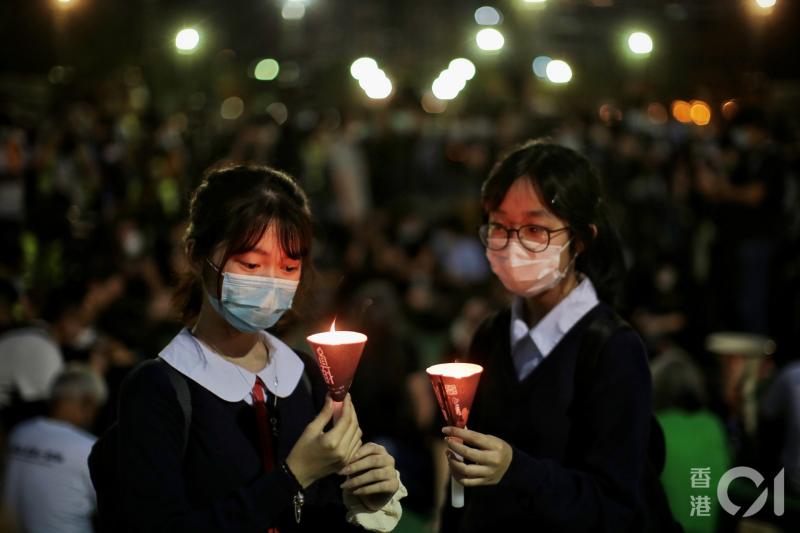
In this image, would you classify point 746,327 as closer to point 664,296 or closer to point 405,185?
point 664,296

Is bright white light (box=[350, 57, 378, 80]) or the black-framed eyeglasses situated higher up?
bright white light (box=[350, 57, 378, 80])

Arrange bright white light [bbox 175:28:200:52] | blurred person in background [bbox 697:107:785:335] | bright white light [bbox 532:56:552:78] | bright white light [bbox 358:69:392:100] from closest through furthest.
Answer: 1. bright white light [bbox 175:28:200:52]
2. blurred person in background [bbox 697:107:785:335]
3. bright white light [bbox 358:69:392:100]
4. bright white light [bbox 532:56:552:78]

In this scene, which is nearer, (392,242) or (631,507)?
(631,507)

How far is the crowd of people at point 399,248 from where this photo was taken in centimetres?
674

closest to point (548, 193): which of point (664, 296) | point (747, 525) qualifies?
point (747, 525)

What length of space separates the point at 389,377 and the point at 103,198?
27.3ft

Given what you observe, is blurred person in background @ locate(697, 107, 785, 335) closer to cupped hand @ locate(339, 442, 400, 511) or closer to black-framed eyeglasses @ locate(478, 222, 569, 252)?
black-framed eyeglasses @ locate(478, 222, 569, 252)

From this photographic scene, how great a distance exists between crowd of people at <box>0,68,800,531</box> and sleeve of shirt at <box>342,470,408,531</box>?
2.00 ft

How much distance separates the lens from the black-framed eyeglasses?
342cm

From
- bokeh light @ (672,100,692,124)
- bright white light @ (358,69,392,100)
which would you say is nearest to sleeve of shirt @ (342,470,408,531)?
bokeh light @ (672,100,692,124)

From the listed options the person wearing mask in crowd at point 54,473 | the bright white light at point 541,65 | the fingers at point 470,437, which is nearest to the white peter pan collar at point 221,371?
the fingers at point 470,437

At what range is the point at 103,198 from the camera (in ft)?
46.6

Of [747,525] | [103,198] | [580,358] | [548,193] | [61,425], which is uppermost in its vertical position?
[103,198]

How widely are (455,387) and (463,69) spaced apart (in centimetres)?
2318
